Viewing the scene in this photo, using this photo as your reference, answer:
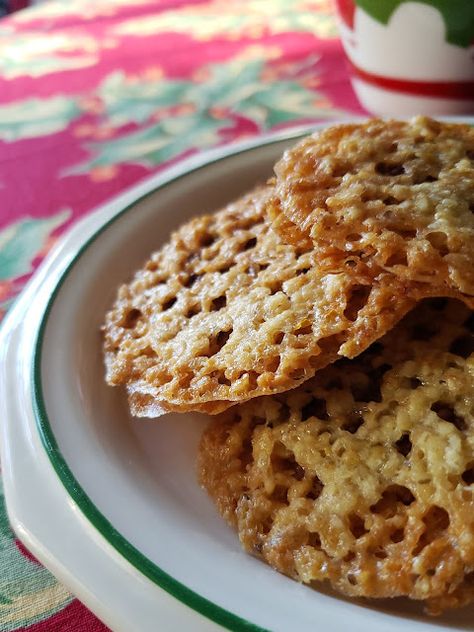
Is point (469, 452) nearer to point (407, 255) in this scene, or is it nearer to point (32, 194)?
point (407, 255)

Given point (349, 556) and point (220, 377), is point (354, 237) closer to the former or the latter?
point (220, 377)

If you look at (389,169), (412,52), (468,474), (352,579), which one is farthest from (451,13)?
(352,579)

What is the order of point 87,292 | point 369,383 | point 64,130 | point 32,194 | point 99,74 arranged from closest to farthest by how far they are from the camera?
1. point 369,383
2. point 87,292
3. point 32,194
4. point 64,130
5. point 99,74

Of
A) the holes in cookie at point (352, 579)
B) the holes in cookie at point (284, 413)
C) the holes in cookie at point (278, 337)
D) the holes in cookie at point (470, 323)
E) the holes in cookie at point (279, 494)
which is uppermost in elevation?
the holes in cookie at point (278, 337)

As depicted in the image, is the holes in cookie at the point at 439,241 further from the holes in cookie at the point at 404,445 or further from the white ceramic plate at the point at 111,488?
the white ceramic plate at the point at 111,488

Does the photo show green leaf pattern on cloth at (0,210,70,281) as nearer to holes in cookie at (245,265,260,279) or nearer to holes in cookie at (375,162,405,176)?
holes in cookie at (245,265,260,279)

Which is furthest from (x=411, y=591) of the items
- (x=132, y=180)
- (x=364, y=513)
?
(x=132, y=180)

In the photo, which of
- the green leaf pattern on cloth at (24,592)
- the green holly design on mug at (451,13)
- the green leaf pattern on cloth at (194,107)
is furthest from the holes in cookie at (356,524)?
the green leaf pattern on cloth at (194,107)
